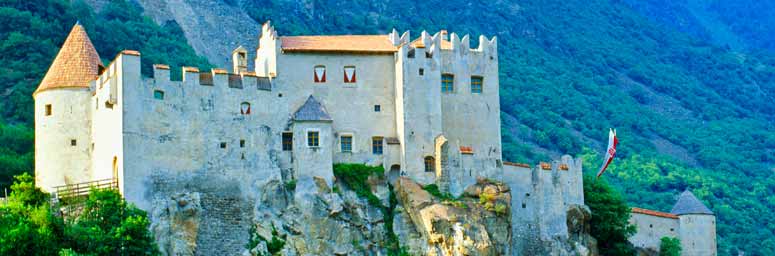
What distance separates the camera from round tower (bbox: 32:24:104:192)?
64.5 m

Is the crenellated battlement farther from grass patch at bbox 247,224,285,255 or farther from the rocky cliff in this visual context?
grass patch at bbox 247,224,285,255

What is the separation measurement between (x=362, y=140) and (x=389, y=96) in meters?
2.59

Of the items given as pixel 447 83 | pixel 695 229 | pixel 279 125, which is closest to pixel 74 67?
pixel 279 125

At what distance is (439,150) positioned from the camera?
218 ft

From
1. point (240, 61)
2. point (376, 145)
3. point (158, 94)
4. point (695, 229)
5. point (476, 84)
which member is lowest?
point (695, 229)

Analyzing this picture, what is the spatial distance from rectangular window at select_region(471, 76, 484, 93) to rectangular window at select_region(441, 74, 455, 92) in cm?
124

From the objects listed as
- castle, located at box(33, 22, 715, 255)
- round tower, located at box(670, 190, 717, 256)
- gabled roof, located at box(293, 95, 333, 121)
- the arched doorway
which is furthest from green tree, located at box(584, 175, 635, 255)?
gabled roof, located at box(293, 95, 333, 121)

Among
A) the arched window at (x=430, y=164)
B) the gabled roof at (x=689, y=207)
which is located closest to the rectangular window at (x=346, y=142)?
the arched window at (x=430, y=164)

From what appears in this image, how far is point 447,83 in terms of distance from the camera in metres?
68.8

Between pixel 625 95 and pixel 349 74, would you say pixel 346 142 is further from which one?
pixel 625 95

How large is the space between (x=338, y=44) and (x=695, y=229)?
25.3 m

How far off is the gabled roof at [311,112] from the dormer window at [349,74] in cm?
207

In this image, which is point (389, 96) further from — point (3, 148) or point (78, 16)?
point (78, 16)

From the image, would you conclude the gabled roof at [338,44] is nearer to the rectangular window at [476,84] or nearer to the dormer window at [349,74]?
the dormer window at [349,74]
